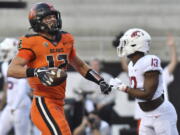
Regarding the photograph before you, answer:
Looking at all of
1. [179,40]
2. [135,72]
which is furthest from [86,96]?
[135,72]

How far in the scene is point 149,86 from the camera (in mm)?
5695

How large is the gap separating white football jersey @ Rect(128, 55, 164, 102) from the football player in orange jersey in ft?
1.00

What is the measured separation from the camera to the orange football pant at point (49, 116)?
5410 mm

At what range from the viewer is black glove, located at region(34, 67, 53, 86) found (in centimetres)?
527

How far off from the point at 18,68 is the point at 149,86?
120 cm

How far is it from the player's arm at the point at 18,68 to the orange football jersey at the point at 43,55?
4cm

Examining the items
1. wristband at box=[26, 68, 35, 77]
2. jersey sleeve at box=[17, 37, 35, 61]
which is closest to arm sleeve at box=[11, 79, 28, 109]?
jersey sleeve at box=[17, 37, 35, 61]

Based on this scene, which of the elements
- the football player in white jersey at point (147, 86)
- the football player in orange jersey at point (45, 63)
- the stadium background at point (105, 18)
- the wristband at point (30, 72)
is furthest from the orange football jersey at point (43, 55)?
the stadium background at point (105, 18)

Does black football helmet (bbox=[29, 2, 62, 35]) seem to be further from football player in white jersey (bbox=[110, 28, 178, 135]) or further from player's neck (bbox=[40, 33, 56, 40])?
football player in white jersey (bbox=[110, 28, 178, 135])

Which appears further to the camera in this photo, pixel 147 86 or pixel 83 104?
pixel 83 104

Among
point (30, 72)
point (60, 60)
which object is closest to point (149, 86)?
point (60, 60)

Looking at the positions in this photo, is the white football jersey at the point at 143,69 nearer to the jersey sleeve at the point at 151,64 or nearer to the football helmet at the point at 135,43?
the jersey sleeve at the point at 151,64

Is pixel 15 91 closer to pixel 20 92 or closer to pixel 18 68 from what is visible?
pixel 20 92

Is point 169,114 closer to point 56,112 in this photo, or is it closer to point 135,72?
point 135,72
